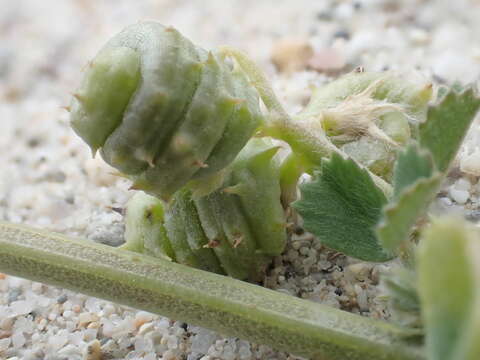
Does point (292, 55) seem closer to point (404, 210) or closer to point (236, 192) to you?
point (236, 192)

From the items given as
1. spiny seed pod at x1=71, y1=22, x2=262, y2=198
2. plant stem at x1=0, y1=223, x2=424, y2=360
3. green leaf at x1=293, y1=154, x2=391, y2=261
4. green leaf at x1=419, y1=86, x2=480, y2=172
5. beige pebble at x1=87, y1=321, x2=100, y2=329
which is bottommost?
beige pebble at x1=87, y1=321, x2=100, y2=329

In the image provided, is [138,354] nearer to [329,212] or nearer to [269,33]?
[329,212]

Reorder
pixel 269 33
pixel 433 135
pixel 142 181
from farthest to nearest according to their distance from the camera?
1. pixel 269 33
2. pixel 142 181
3. pixel 433 135

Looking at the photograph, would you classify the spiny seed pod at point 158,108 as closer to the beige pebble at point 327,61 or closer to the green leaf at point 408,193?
the green leaf at point 408,193

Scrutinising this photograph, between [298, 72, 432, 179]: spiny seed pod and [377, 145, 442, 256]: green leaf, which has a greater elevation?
[377, 145, 442, 256]: green leaf

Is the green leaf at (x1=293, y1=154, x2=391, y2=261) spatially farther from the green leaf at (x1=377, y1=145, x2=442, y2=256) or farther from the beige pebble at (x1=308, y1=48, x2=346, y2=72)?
the beige pebble at (x1=308, y1=48, x2=346, y2=72)

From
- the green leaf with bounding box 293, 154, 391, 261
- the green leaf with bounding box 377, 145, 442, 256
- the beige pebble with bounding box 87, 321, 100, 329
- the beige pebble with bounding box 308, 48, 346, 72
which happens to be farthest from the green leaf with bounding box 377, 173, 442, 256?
the beige pebble with bounding box 308, 48, 346, 72

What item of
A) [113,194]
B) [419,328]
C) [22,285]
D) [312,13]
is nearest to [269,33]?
[312,13]
